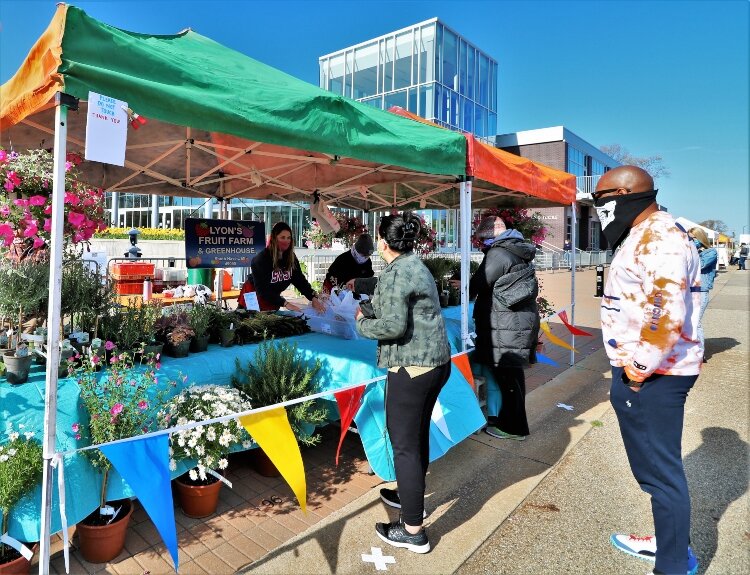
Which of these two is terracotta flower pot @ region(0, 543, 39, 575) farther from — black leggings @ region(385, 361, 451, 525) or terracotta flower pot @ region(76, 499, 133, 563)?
black leggings @ region(385, 361, 451, 525)

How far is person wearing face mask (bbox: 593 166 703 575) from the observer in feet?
6.72

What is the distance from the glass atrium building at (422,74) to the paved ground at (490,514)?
76.2 ft

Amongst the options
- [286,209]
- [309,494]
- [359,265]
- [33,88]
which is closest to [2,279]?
[33,88]

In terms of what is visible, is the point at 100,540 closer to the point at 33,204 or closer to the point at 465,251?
the point at 33,204

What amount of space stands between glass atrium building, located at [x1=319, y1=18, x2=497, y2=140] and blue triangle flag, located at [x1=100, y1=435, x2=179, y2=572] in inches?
983

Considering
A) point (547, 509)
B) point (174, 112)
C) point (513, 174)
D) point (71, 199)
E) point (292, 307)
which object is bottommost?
point (547, 509)

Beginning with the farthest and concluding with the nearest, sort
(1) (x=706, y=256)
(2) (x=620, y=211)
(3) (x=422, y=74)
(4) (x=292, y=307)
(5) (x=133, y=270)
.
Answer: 1. (3) (x=422, y=74)
2. (5) (x=133, y=270)
3. (1) (x=706, y=256)
4. (4) (x=292, y=307)
5. (2) (x=620, y=211)

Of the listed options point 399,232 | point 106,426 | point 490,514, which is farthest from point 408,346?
point 106,426

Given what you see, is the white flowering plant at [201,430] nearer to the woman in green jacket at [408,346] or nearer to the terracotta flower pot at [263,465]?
the terracotta flower pot at [263,465]

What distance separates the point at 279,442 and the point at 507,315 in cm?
230

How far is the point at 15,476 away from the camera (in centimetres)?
210

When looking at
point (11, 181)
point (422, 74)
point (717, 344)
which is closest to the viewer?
point (11, 181)

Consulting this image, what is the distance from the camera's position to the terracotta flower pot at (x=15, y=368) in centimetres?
238

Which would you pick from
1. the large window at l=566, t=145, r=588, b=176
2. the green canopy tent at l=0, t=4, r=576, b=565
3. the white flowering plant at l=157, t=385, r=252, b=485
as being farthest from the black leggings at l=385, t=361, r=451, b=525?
the large window at l=566, t=145, r=588, b=176
